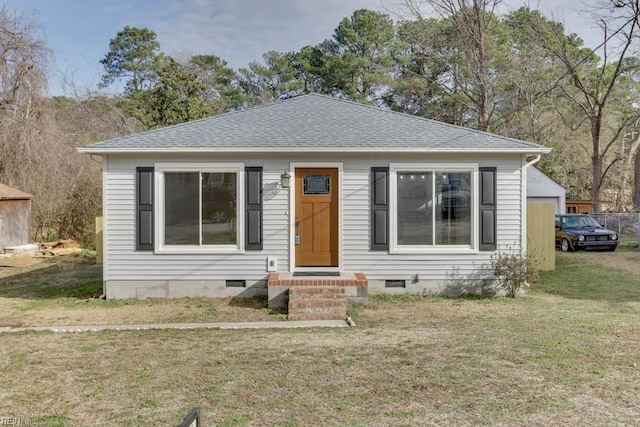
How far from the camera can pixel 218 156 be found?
8.51 meters

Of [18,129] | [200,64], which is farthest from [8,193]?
[200,64]

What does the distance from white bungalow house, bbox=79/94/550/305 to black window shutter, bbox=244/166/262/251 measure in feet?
0.06

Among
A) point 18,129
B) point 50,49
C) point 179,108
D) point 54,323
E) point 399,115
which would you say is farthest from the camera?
point 179,108

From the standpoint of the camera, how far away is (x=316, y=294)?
7469mm

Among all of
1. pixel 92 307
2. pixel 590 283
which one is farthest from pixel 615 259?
pixel 92 307

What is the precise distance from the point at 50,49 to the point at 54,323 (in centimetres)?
1357

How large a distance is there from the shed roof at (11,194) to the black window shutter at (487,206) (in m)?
13.3

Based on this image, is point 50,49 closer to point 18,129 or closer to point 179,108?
point 18,129

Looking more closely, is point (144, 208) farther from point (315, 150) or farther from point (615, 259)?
point (615, 259)

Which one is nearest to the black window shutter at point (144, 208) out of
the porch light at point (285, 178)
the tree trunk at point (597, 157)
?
the porch light at point (285, 178)

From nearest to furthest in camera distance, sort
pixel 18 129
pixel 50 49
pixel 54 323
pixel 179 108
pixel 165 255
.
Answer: pixel 54 323, pixel 165 255, pixel 18 129, pixel 50 49, pixel 179 108

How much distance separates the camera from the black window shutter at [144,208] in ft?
27.7

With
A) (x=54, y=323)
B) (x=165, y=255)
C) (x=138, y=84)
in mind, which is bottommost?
(x=54, y=323)

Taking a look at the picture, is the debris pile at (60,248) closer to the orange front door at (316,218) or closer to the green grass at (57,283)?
the green grass at (57,283)
